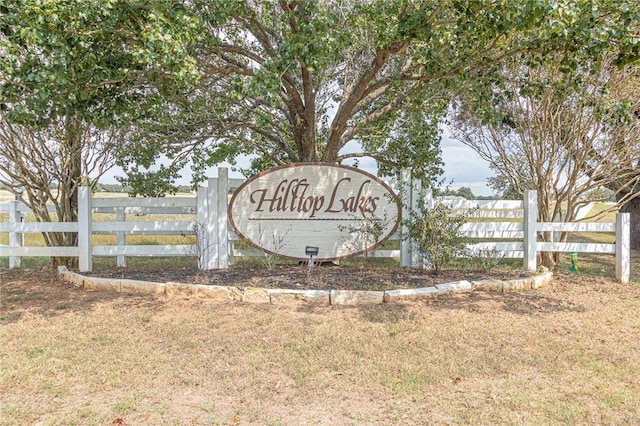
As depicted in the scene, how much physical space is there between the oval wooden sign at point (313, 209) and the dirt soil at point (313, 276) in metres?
0.40

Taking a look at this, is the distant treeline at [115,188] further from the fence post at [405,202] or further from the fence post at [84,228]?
the fence post at [405,202]

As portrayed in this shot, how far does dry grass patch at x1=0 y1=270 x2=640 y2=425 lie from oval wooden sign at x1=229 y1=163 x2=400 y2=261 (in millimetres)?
1818

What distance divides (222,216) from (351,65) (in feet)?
12.5

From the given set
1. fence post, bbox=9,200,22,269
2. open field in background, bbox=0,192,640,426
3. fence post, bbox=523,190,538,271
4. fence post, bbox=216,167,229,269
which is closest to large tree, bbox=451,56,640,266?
fence post, bbox=523,190,538,271

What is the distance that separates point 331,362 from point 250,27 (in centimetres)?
539

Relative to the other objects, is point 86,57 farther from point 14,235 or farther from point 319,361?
point 14,235

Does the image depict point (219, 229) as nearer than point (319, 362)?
No

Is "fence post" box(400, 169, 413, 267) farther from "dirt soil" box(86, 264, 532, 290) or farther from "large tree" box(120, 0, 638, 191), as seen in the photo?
"large tree" box(120, 0, 638, 191)

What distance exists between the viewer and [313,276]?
5852 millimetres

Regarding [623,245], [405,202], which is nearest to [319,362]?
[405,202]

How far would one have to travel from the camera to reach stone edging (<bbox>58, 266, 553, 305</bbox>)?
4.99 metres

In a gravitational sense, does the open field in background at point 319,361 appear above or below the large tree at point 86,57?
below

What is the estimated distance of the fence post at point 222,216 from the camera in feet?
21.2

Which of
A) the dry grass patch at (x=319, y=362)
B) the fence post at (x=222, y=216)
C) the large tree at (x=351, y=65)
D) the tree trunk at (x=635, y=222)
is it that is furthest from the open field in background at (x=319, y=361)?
the tree trunk at (x=635, y=222)
